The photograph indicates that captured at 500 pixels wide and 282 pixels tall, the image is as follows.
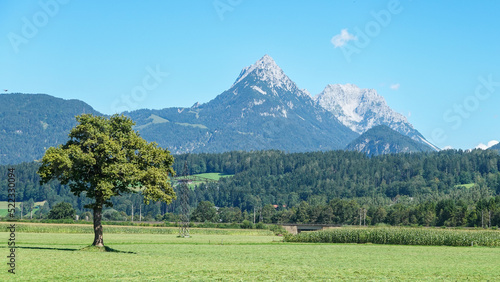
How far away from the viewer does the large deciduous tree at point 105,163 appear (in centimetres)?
6044

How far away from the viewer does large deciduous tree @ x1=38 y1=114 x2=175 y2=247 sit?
60.4m

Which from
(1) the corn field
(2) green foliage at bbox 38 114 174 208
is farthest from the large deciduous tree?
(1) the corn field

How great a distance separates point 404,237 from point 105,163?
57.9m

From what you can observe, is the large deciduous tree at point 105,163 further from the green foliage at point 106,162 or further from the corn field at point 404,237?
the corn field at point 404,237

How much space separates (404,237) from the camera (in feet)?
325

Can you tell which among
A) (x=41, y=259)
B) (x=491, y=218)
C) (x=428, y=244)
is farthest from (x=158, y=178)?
(x=491, y=218)

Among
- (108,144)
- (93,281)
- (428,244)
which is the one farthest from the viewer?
(428,244)

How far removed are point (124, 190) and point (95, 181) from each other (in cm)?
390

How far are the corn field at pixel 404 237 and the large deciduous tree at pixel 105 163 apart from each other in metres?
46.1

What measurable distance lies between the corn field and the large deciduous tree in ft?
151

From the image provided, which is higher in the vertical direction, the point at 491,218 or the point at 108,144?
the point at 108,144

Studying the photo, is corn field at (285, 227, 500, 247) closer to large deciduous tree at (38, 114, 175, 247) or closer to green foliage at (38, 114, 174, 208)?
green foliage at (38, 114, 174, 208)

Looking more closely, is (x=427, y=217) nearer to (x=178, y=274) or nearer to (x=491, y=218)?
(x=491, y=218)

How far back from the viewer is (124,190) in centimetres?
6425
